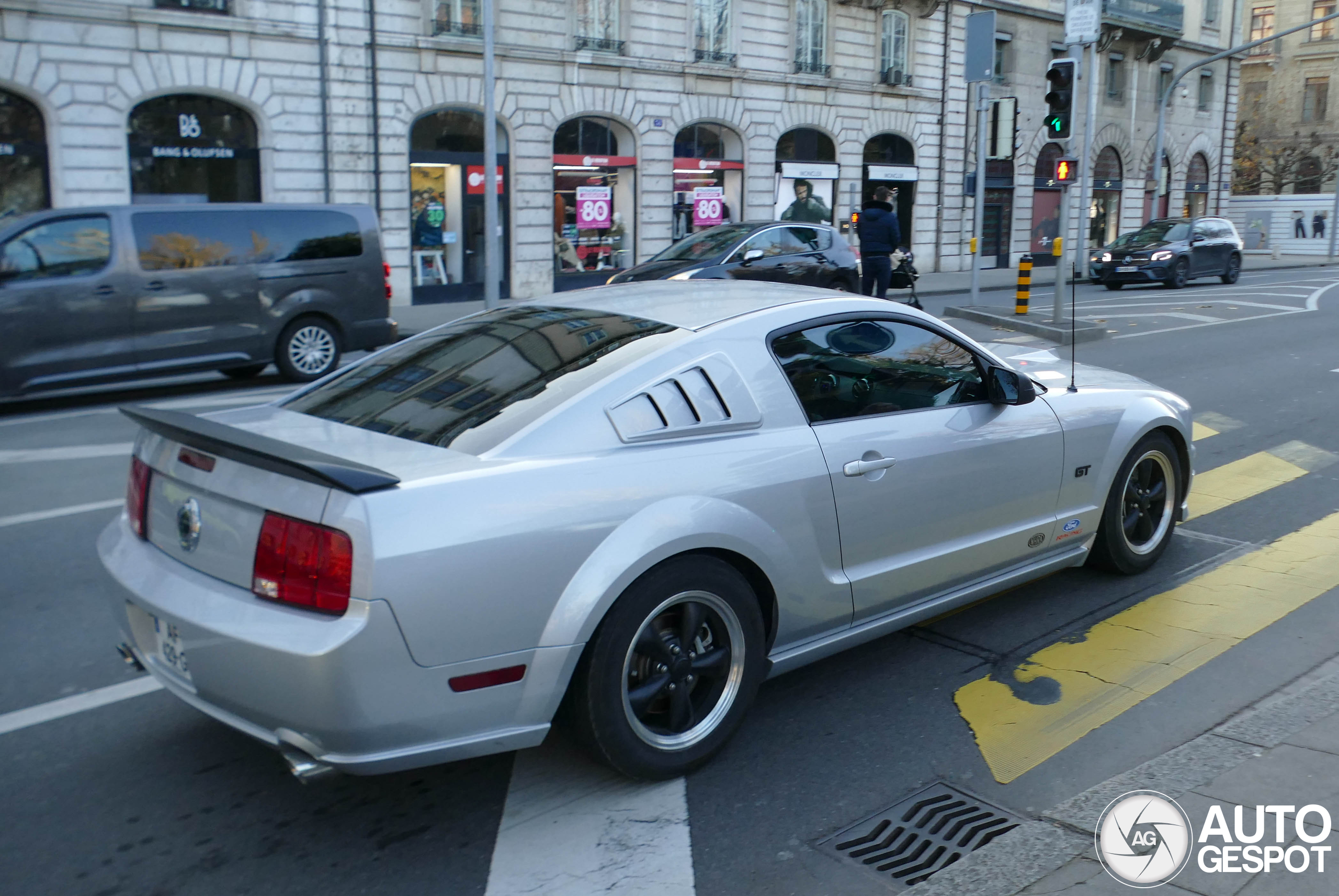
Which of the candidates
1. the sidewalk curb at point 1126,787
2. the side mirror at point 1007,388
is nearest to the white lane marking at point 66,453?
the side mirror at point 1007,388

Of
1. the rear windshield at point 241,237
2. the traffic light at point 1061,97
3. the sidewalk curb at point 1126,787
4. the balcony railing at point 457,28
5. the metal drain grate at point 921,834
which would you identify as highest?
the balcony railing at point 457,28

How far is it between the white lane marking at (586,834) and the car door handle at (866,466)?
1.17m

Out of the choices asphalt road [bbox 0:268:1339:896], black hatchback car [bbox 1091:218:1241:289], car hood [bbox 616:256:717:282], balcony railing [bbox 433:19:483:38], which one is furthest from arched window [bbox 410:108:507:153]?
asphalt road [bbox 0:268:1339:896]

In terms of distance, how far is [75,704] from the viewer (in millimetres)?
4105

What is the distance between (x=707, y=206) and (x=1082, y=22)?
1210cm

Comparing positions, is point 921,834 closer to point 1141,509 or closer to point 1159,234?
point 1141,509

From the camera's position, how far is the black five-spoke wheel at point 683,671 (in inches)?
134

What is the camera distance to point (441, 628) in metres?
2.96

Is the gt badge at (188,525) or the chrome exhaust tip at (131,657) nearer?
the gt badge at (188,525)

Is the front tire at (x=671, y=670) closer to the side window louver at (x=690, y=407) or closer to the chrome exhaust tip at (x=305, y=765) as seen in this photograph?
the side window louver at (x=690, y=407)

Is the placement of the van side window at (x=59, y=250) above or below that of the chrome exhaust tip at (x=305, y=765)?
above

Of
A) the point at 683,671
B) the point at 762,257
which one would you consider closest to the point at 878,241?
the point at 762,257

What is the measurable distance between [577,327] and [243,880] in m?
1.99

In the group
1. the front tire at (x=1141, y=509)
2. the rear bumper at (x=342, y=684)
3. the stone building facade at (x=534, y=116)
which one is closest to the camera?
the rear bumper at (x=342, y=684)
